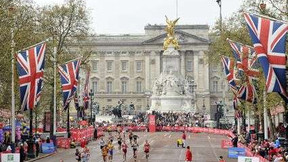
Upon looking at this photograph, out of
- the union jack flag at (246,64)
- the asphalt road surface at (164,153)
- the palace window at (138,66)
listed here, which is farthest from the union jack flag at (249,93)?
the palace window at (138,66)

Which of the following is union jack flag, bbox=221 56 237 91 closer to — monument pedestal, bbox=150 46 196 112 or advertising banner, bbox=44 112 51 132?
advertising banner, bbox=44 112 51 132

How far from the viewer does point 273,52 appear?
29438 mm

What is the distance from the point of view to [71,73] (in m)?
55.9

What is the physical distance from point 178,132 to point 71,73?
39.7m

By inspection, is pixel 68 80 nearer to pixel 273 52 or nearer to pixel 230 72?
pixel 230 72

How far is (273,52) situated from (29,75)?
18.0m

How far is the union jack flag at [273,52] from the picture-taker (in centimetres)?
2917

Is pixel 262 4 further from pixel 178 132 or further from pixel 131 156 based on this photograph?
pixel 178 132

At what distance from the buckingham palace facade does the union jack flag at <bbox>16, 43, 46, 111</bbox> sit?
409 ft

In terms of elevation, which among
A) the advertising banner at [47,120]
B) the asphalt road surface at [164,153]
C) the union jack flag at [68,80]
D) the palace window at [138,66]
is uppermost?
the palace window at [138,66]

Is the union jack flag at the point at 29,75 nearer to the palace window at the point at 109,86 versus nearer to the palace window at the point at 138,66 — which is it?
the palace window at the point at 109,86

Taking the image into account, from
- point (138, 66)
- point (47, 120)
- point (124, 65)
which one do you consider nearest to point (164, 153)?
point (47, 120)

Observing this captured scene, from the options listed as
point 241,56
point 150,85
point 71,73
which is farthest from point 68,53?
point 150,85

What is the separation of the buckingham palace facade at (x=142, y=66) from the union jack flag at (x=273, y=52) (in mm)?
136926
